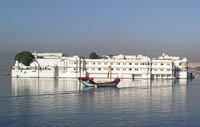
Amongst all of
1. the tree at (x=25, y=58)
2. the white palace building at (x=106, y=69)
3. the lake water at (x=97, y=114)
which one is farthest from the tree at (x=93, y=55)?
the lake water at (x=97, y=114)

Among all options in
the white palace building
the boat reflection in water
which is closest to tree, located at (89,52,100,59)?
the white palace building

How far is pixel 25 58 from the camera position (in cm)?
8181

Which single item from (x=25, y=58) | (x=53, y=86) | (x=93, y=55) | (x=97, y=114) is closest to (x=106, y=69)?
(x=93, y=55)

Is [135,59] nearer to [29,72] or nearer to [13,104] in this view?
[29,72]

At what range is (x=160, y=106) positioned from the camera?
23656 millimetres

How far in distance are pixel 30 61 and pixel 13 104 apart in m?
60.6

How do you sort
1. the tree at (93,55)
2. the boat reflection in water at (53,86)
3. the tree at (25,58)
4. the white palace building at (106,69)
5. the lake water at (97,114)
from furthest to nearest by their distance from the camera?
the tree at (93,55), the tree at (25,58), the white palace building at (106,69), the boat reflection in water at (53,86), the lake water at (97,114)

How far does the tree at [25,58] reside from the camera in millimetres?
81875

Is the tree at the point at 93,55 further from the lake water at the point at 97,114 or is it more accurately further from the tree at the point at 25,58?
the lake water at the point at 97,114

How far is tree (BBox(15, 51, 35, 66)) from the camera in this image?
81.9m

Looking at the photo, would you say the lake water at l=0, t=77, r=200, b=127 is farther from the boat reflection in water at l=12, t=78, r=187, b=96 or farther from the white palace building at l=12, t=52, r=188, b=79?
the white palace building at l=12, t=52, r=188, b=79

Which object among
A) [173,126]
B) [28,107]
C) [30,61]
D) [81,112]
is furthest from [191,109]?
[30,61]

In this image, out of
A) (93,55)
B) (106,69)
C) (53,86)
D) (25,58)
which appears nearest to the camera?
(53,86)

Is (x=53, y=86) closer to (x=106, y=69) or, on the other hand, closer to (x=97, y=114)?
(x=97, y=114)
